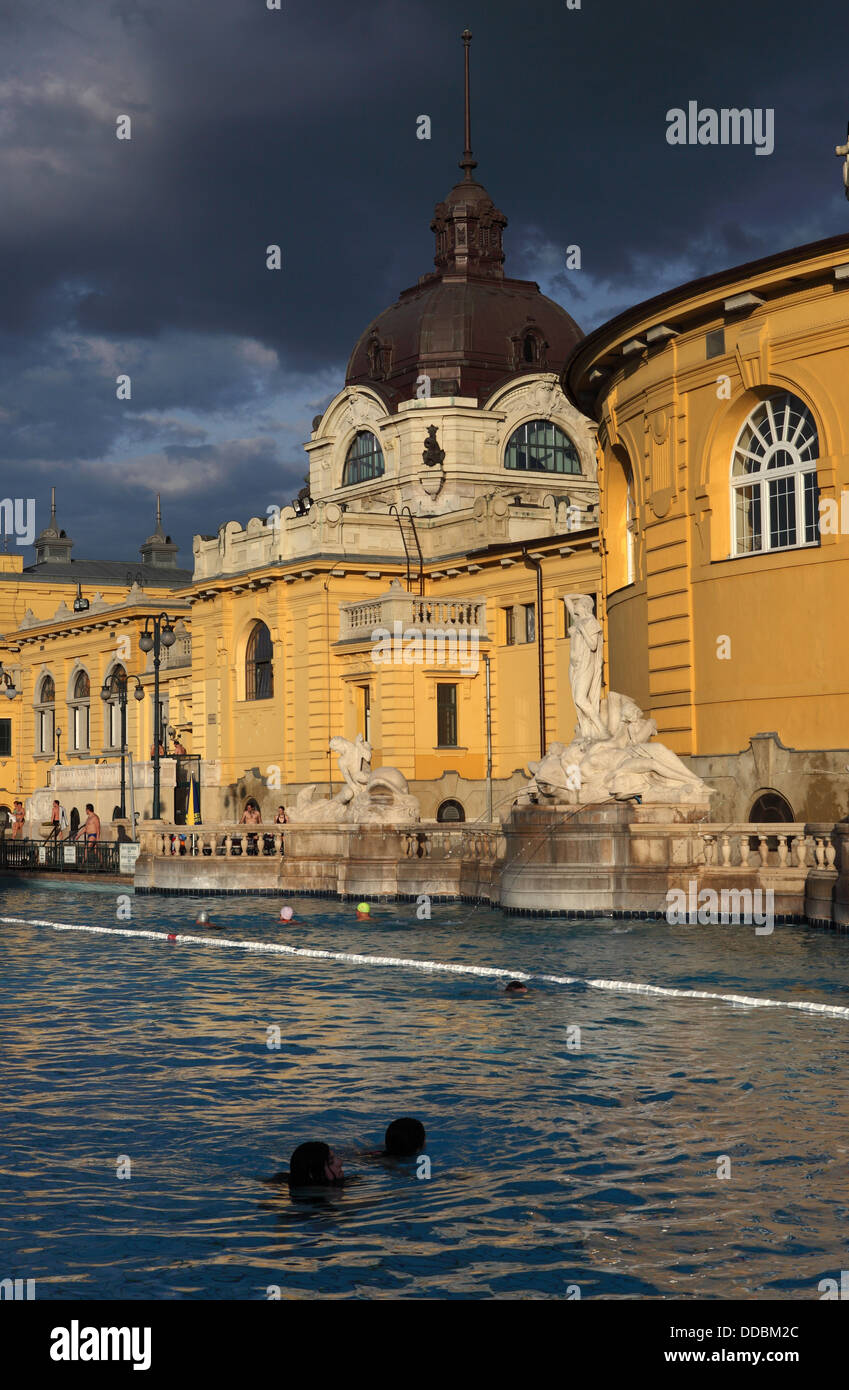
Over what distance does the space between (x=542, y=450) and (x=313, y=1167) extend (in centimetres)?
4465

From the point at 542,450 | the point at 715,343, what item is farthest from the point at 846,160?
the point at 542,450

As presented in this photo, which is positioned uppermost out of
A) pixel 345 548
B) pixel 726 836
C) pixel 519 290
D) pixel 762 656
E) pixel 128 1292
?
pixel 519 290

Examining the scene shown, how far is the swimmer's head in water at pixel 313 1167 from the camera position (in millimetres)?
9164

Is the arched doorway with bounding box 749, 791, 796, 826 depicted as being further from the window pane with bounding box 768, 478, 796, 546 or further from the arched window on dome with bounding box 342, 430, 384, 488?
the arched window on dome with bounding box 342, 430, 384, 488

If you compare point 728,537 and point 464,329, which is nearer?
point 728,537

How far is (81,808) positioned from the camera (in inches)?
2146

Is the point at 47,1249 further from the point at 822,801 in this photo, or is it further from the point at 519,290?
the point at 519,290

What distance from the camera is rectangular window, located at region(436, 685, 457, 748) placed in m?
44.4

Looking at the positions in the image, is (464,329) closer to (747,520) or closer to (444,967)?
(747,520)

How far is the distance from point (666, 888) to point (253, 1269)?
15397 millimetres

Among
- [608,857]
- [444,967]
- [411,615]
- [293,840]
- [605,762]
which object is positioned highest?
[411,615]

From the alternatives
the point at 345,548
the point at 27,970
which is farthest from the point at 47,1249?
the point at 345,548

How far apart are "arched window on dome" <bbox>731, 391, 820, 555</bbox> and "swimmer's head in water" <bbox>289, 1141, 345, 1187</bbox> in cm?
1762

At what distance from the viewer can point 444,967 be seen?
19.0m
